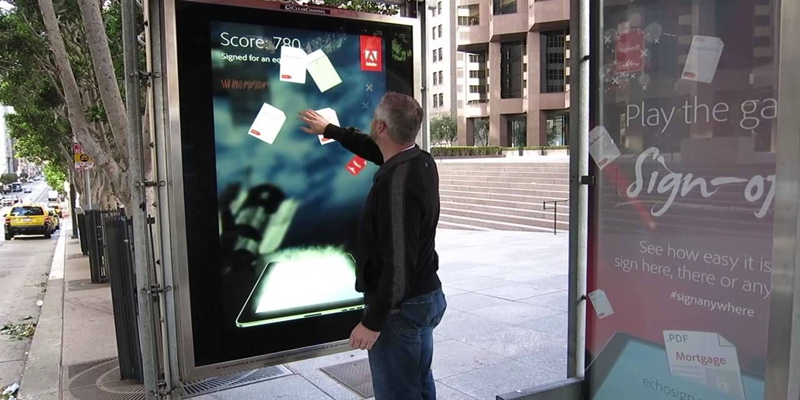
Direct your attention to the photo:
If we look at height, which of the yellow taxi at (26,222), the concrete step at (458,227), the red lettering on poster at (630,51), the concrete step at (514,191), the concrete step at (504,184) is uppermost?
the red lettering on poster at (630,51)

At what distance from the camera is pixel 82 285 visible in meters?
11.2

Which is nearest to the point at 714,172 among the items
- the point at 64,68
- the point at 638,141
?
the point at 638,141

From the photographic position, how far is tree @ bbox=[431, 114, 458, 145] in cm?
6994

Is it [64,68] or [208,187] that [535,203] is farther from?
[208,187]

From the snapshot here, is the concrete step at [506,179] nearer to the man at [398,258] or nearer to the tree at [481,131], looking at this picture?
the man at [398,258]

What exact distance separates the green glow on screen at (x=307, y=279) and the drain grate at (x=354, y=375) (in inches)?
35.5

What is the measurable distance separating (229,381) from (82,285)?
7933 mm

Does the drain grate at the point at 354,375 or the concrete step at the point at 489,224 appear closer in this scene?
the drain grate at the point at 354,375

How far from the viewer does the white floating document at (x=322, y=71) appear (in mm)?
3781

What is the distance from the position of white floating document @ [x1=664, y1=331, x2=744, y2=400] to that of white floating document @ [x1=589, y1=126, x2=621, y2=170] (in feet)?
2.94

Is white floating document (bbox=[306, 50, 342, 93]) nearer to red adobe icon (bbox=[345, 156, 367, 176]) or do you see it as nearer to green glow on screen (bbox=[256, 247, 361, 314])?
red adobe icon (bbox=[345, 156, 367, 176])

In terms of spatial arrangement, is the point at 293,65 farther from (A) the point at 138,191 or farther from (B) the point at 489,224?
(B) the point at 489,224

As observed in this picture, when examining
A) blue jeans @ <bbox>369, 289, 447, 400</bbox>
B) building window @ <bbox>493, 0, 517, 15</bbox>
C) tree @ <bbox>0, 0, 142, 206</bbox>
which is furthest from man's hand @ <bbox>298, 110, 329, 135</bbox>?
building window @ <bbox>493, 0, 517, 15</bbox>

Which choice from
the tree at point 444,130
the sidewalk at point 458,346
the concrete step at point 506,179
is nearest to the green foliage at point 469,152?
the concrete step at point 506,179
